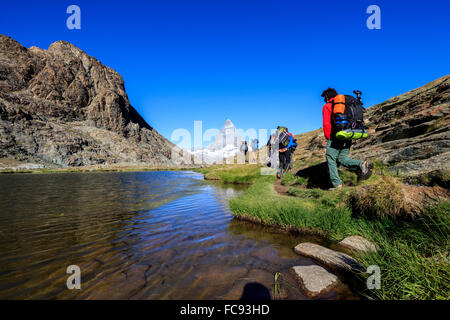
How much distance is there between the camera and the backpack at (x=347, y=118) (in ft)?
23.2

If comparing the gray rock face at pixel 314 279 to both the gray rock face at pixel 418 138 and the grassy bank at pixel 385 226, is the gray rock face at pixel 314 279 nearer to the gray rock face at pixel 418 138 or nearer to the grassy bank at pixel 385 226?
the grassy bank at pixel 385 226

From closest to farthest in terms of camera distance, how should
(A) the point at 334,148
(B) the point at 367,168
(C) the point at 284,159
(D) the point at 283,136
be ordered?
1. (B) the point at 367,168
2. (A) the point at 334,148
3. (D) the point at 283,136
4. (C) the point at 284,159

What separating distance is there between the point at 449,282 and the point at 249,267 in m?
3.01

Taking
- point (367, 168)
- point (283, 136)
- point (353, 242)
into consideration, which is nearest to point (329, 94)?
point (367, 168)

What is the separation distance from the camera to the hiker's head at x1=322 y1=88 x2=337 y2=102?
7.91m

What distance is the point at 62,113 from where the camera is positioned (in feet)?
474

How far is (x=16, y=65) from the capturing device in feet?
459

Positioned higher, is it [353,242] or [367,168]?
[367,168]

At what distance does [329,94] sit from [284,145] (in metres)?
6.82

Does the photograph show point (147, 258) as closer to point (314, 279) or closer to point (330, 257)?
point (314, 279)

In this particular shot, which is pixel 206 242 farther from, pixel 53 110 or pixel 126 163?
pixel 53 110

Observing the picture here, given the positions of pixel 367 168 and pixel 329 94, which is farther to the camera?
pixel 329 94

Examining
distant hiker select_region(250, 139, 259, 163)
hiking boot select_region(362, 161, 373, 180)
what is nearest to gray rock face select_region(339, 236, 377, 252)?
hiking boot select_region(362, 161, 373, 180)

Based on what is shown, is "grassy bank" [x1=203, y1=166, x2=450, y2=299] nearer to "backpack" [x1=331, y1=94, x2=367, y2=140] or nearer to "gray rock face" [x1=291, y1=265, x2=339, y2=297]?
"gray rock face" [x1=291, y1=265, x2=339, y2=297]
